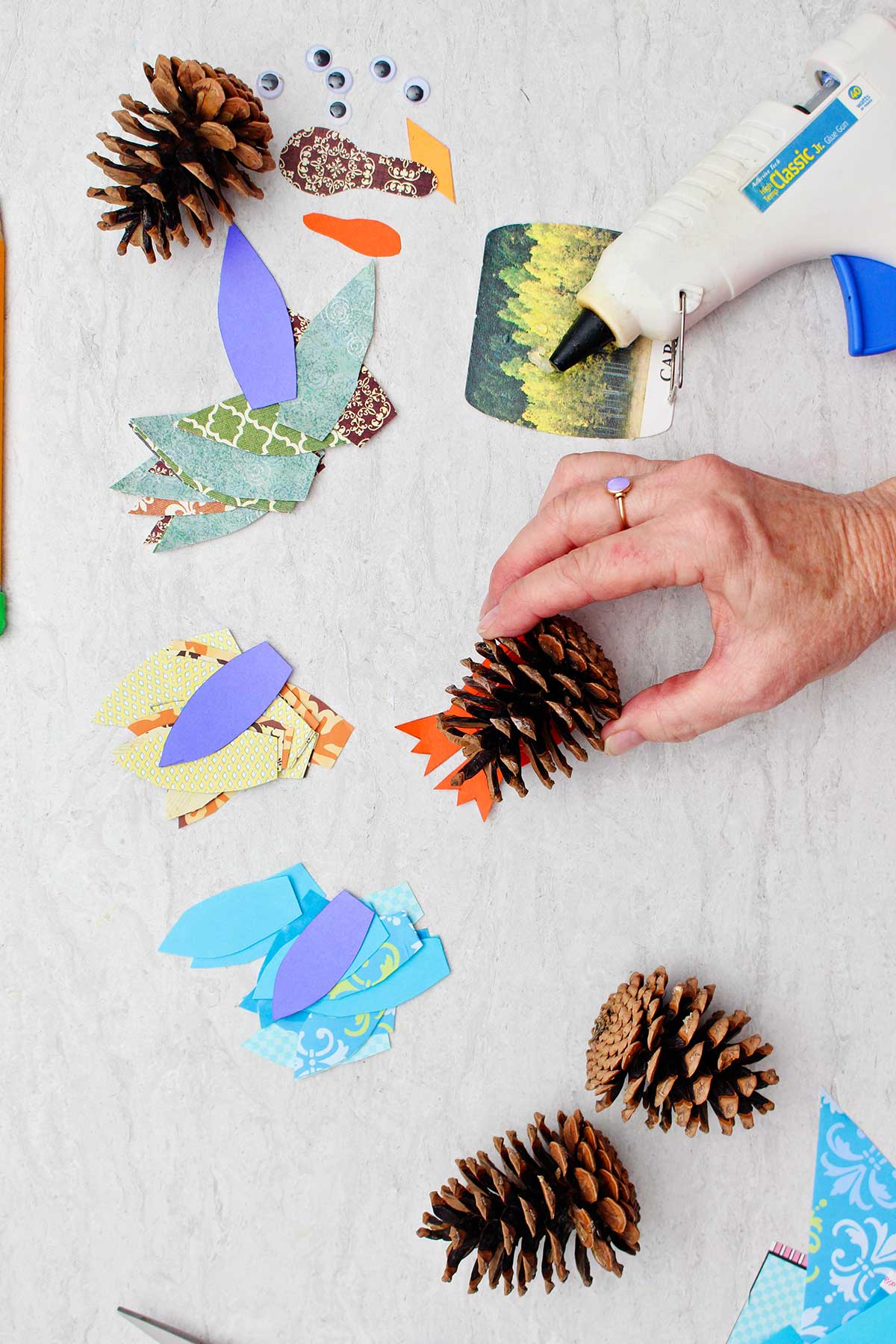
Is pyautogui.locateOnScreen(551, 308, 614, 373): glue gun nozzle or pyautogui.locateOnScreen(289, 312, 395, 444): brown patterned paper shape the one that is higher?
pyautogui.locateOnScreen(551, 308, 614, 373): glue gun nozzle

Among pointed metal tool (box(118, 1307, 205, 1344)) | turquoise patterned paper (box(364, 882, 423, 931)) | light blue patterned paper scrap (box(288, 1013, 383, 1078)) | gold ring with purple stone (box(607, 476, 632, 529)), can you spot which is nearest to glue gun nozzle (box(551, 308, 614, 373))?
gold ring with purple stone (box(607, 476, 632, 529))

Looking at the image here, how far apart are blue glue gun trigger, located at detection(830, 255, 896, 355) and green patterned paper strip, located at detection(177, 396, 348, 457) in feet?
1.37

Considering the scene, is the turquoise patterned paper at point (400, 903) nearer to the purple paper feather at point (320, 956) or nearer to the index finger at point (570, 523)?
the purple paper feather at point (320, 956)

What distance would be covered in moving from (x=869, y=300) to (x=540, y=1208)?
0.74 m

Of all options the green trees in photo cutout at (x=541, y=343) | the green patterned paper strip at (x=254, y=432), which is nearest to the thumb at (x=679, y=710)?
the green trees in photo cutout at (x=541, y=343)

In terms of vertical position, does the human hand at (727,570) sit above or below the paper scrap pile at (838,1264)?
above

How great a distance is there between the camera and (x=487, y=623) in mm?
698

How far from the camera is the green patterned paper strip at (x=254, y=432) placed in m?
0.76

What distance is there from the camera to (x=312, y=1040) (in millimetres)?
757

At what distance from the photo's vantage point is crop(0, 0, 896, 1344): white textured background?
0.75 metres

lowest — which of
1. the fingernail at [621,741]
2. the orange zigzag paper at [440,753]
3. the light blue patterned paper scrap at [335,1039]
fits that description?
the light blue patterned paper scrap at [335,1039]

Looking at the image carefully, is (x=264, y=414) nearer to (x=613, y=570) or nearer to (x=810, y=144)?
(x=613, y=570)

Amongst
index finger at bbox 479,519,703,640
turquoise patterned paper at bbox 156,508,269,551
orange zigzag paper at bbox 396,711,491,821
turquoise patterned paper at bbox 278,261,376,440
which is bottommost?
Result: orange zigzag paper at bbox 396,711,491,821

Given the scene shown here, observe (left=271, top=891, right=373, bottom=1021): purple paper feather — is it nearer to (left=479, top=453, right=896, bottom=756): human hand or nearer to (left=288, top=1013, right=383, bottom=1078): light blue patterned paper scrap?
(left=288, top=1013, right=383, bottom=1078): light blue patterned paper scrap
